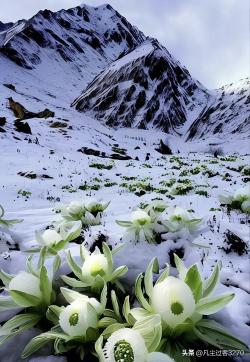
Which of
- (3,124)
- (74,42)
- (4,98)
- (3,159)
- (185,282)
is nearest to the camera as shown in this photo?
(185,282)

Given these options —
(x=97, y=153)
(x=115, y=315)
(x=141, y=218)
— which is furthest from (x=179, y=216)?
(x=97, y=153)

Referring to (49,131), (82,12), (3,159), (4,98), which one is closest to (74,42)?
(82,12)

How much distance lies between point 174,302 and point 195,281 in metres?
0.23

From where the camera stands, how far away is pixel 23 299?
2.10 m

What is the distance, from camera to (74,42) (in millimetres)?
110312

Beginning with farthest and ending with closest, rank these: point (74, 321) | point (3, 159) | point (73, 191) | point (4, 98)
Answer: point (4, 98) → point (3, 159) → point (73, 191) → point (74, 321)

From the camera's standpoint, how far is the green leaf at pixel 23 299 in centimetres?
206

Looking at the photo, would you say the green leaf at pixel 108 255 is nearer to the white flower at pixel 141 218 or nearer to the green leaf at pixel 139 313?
the green leaf at pixel 139 313

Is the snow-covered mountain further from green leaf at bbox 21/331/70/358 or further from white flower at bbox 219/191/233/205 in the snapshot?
green leaf at bbox 21/331/70/358

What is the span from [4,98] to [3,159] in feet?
95.2

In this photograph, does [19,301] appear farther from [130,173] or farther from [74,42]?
[74,42]

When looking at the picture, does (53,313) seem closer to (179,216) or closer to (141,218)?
(141,218)

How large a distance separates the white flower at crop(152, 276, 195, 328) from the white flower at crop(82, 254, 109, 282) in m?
0.53

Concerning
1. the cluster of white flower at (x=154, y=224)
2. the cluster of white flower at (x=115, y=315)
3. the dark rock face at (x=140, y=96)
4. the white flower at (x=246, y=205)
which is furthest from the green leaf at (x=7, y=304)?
the dark rock face at (x=140, y=96)
